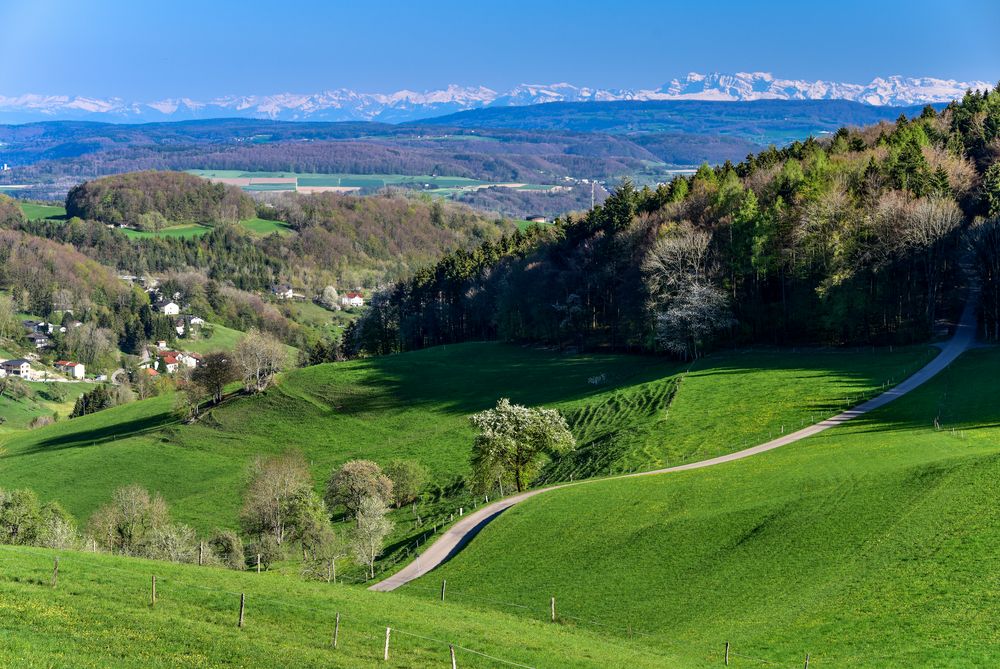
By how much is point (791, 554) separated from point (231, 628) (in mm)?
19520

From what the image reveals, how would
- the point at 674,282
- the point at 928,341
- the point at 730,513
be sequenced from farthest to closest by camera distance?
the point at 674,282 → the point at 928,341 → the point at 730,513

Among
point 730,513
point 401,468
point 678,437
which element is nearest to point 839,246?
point 678,437

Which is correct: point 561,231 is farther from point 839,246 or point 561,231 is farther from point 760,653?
point 760,653

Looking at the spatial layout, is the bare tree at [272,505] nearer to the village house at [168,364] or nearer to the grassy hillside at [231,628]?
the grassy hillside at [231,628]

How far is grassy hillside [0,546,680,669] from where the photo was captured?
74.2 ft

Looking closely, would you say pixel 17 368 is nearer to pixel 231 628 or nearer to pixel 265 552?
pixel 265 552

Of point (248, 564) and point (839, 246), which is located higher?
point (839, 246)

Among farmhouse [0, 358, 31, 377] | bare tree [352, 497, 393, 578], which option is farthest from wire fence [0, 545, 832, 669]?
farmhouse [0, 358, 31, 377]

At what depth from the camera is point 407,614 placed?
30469mm

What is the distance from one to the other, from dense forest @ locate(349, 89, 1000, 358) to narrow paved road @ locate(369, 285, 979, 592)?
Answer: 24.6 ft

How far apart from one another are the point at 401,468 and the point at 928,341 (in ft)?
136

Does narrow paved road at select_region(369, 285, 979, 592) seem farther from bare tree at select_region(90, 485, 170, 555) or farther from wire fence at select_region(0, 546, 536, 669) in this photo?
bare tree at select_region(90, 485, 170, 555)

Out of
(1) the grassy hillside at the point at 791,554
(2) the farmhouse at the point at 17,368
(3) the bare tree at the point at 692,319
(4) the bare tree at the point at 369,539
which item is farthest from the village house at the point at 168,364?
(1) the grassy hillside at the point at 791,554

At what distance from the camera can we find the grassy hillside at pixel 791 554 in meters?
Answer: 27.7
